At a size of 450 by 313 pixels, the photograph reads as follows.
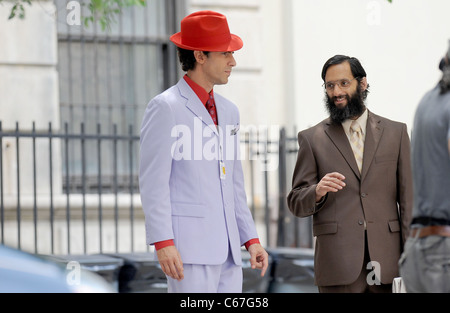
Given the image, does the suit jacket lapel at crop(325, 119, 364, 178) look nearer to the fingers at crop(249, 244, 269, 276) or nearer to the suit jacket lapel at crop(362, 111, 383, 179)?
the suit jacket lapel at crop(362, 111, 383, 179)

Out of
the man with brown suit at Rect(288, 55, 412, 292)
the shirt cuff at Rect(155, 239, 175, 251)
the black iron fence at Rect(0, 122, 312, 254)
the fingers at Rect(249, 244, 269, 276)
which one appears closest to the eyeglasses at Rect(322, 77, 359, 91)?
the man with brown suit at Rect(288, 55, 412, 292)

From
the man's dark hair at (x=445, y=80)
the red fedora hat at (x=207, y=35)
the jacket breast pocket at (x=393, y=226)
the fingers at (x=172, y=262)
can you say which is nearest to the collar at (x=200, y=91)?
the red fedora hat at (x=207, y=35)

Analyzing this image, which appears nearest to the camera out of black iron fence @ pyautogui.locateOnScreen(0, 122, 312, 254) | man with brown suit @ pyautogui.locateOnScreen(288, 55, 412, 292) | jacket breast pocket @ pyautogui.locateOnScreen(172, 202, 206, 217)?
jacket breast pocket @ pyautogui.locateOnScreen(172, 202, 206, 217)

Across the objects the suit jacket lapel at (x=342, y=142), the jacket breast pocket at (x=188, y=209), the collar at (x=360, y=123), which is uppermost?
the collar at (x=360, y=123)

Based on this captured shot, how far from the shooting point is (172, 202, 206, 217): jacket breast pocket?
4.42m

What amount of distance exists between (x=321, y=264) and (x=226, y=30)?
1355mm

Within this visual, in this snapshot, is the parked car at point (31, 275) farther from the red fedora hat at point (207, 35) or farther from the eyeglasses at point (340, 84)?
the eyeglasses at point (340, 84)

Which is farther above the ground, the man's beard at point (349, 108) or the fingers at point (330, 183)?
the man's beard at point (349, 108)

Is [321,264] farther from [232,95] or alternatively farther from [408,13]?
[408,13]

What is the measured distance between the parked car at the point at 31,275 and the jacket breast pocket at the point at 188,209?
0.83 meters

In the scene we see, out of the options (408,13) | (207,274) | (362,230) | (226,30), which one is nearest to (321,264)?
(362,230)

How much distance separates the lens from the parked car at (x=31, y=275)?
4.52 metres

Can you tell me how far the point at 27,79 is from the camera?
34.9 ft

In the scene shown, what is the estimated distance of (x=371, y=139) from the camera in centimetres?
493
